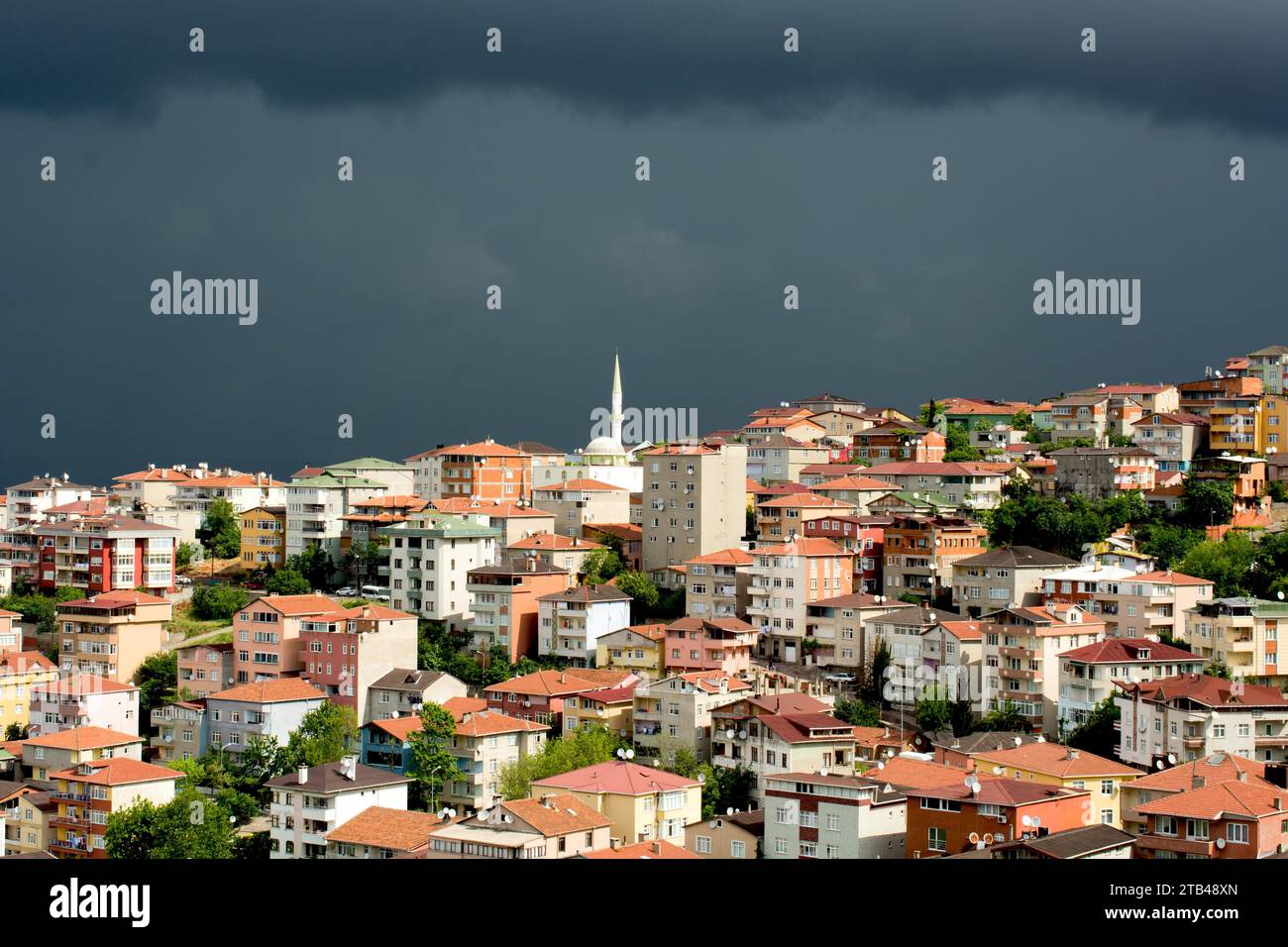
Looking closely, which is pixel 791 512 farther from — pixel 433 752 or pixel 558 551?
pixel 433 752

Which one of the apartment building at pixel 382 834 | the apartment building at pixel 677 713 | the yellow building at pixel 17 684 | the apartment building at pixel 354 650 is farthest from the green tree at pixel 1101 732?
the yellow building at pixel 17 684

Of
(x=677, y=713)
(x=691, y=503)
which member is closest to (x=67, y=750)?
(x=677, y=713)

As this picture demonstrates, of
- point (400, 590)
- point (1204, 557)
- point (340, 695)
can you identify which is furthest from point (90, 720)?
point (1204, 557)

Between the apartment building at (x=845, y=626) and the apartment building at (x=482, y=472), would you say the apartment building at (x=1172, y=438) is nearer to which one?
the apartment building at (x=845, y=626)

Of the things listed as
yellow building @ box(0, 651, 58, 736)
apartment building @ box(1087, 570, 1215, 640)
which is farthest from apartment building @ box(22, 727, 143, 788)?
apartment building @ box(1087, 570, 1215, 640)
